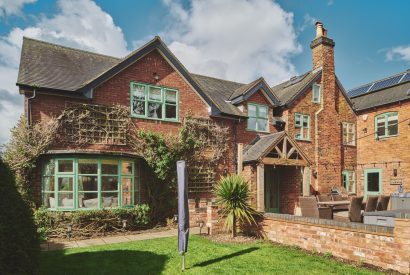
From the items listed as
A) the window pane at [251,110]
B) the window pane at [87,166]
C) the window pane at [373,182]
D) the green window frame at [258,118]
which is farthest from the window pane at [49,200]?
the window pane at [373,182]

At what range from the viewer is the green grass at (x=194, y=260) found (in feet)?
23.1

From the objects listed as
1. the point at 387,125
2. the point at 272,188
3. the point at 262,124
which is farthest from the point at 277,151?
the point at 387,125

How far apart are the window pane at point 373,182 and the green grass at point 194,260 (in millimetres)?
13518

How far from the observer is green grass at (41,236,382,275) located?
705cm

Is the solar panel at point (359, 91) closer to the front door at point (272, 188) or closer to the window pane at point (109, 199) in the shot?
the front door at point (272, 188)

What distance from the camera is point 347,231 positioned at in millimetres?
7902

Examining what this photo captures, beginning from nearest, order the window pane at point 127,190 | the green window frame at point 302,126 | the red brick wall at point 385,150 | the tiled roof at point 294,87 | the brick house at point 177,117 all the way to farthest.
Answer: the brick house at point 177,117, the window pane at point 127,190, the red brick wall at point 385,150, the tiled roof at point 294,87, the green window frame at point 302,126

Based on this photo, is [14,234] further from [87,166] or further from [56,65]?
[56,65]

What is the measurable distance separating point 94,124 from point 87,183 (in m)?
2.42

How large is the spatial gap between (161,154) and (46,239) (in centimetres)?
527

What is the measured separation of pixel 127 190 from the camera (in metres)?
13.1

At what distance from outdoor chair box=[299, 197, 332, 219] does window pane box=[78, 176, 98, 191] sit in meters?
8.15

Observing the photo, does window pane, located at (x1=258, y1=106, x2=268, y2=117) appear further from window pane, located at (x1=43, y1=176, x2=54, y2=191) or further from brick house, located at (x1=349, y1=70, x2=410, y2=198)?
window pane, located at (x1=43, y1=176, x2=54, y2=191)

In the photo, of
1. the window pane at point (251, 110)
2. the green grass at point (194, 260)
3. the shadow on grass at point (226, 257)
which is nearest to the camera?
the green grass at point (194, 260)
